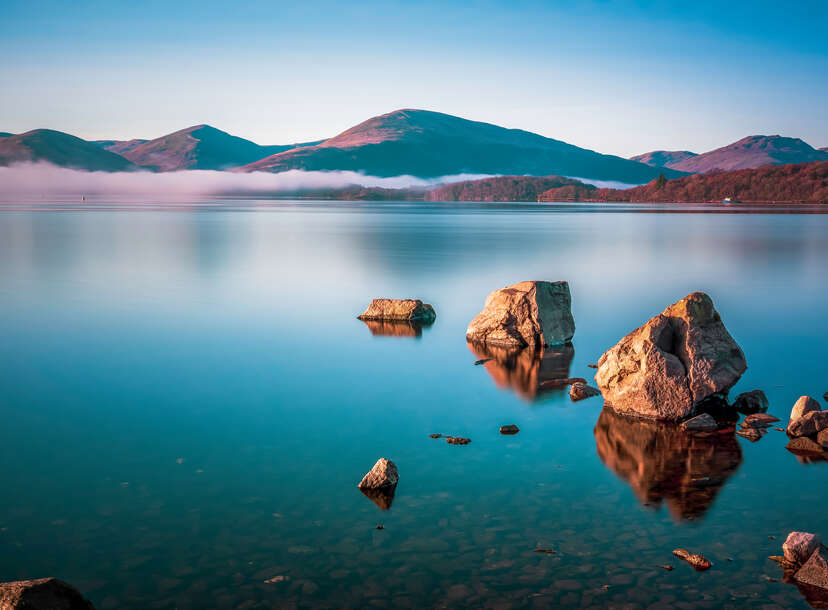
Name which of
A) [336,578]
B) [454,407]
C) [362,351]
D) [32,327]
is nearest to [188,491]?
[336,578]

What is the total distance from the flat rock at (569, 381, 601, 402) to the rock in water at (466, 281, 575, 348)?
3.65 metres

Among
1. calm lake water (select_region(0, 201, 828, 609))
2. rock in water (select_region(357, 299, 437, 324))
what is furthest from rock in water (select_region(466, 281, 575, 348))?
rock in water (select_region(357, 299, 437, 324))

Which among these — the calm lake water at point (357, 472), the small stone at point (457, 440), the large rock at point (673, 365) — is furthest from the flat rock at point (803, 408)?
the small stone at point (457, 440)

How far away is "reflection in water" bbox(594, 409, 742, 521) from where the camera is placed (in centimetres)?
809

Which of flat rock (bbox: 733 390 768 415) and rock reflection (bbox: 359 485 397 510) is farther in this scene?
flat rock (bbox: 733 390 768 415)

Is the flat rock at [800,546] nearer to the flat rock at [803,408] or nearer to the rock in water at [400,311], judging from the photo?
the flat rock at [803,408]

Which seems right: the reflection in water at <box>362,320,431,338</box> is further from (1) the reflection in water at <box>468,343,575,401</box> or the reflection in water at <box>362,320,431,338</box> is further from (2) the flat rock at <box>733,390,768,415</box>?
(2) the flat rock at <box>733,390,768,415</box>

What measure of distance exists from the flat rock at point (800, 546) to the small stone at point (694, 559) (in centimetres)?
77

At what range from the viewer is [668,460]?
365 inches

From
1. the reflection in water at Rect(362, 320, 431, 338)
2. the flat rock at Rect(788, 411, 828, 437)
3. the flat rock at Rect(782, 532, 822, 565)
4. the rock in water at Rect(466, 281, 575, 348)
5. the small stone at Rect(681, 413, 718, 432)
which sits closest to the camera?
Answer: the flat rock at Rect(782, 532, 822, 565)

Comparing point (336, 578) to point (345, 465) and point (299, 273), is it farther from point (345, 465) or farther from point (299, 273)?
point (299, 273)

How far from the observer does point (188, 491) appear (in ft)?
26.6

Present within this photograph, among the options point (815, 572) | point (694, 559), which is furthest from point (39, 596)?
point (815, 572)

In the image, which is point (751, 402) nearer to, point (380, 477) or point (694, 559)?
point (694, 559)
